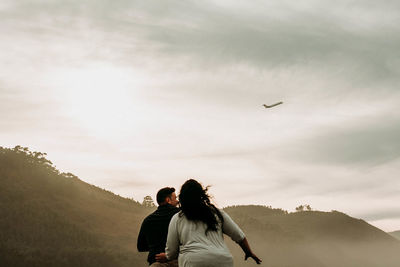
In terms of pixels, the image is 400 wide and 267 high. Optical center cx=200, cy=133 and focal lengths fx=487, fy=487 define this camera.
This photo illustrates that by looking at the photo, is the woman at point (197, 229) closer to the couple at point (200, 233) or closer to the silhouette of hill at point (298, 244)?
the couple at point (200, 233)

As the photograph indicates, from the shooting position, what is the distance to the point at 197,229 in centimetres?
515

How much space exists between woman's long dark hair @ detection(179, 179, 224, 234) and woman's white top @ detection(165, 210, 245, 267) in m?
0.06

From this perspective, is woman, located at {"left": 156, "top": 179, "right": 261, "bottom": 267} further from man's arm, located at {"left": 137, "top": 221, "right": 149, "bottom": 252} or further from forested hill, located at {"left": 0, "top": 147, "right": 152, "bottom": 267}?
forested hill, located at {"left": 0, "top": 147, "right": 152, "bottom": 267}

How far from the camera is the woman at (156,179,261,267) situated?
5.01 m

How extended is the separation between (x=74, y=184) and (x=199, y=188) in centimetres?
9288

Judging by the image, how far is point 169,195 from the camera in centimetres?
720

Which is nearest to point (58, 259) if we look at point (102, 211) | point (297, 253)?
point (102, 211)

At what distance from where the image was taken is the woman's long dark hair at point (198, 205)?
5.17 metres

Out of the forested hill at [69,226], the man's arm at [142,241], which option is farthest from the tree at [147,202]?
the man's arm at [142,241]

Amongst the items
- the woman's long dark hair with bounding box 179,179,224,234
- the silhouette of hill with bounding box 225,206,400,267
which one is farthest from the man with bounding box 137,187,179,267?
the silhouette of hill with bounding box 225,206,400,267

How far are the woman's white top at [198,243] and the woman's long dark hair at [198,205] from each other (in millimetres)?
58

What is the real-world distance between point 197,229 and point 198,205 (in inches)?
9.9

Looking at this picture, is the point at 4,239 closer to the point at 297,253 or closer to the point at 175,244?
the point at 175,244

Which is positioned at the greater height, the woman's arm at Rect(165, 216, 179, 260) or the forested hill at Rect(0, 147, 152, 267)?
the forested hill at Rect(0, 147, 152, 267)
